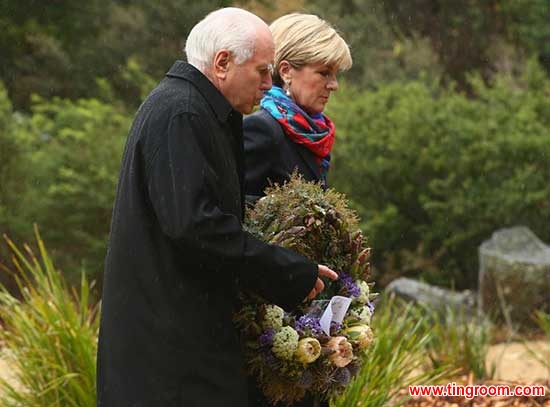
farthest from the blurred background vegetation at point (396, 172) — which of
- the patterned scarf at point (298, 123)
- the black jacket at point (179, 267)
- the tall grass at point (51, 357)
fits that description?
the black jacket at point (179, 267)

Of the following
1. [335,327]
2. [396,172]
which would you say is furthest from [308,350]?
[396,172]

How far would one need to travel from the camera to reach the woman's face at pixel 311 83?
11.6 feet

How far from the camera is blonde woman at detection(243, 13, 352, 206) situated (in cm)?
342

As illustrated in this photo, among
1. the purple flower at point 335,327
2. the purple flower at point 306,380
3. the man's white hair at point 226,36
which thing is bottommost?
the purple flower at point 306,380

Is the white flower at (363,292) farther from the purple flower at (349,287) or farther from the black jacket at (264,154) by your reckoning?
the black jacket at (264,154)

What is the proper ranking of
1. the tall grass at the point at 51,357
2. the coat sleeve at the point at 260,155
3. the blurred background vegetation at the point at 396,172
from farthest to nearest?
the blurred background vegetation at the point at 396,172, the tall grass at the point at 51,357, the coat sleeve at the point at 260,155

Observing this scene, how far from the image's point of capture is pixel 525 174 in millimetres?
9758

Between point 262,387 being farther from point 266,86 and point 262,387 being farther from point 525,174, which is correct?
point 525,174

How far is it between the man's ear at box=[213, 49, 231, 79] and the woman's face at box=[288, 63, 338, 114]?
745mm

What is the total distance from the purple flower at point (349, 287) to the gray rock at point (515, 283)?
18.4ft

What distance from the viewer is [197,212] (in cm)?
258

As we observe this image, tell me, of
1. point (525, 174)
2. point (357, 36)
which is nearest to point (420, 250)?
point (525, 174)

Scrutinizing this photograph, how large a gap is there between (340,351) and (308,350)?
132 mm

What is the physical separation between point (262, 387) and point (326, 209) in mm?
591
